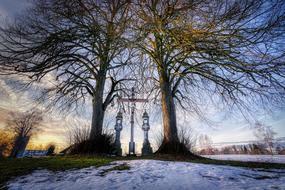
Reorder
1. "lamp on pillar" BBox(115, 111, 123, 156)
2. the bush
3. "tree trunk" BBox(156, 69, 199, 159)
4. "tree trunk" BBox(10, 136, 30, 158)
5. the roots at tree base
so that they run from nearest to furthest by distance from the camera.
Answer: the roots at tree base → "tree trunk" BBox(156, 69, 199, 159) → the bush → "lamp on pillar" BBox(115, 111, 123, 156) → "tree trunk" BBox(10, 136, 30, 158)

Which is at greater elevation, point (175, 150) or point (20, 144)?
point (20, 144)

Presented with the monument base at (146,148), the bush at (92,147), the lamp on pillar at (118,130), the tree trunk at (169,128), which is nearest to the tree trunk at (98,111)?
the bush at (92,147)

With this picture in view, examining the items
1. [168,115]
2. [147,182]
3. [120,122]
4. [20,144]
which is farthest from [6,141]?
[147,182]

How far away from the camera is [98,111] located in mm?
7738

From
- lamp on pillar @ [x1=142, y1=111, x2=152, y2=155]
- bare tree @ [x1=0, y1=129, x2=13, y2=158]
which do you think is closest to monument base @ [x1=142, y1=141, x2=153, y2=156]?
lamp on pillar @ [x1=142, y1=111, x2=152, y2=155]

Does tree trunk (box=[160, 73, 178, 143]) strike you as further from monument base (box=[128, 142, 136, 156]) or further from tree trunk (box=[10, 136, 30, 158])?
tree trunk (box=[10, 136, 30, 158])

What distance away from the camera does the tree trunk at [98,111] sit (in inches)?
289

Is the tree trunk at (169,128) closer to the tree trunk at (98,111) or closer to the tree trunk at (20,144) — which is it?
the tree trunk at (98,111)

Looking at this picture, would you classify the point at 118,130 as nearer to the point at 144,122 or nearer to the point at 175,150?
the point at 144,122

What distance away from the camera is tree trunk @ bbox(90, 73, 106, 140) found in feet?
24.1

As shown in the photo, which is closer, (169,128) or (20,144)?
(169,128)

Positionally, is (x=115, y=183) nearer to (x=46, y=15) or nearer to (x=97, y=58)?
(x=46, y=15)

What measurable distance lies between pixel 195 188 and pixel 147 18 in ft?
13.4

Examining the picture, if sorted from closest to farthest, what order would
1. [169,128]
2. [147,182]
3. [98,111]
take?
[147,182], [169,128], [98,111]
